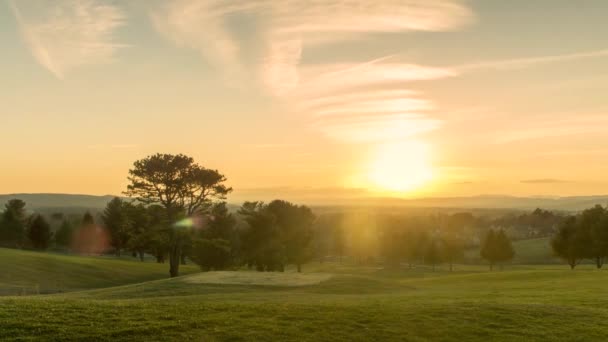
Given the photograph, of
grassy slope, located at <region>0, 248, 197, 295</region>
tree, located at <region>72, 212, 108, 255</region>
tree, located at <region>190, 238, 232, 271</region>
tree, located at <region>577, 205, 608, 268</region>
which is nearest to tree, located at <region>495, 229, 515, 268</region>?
tree, located at <region>577, 205, 608, 268</region>

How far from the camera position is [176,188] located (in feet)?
239

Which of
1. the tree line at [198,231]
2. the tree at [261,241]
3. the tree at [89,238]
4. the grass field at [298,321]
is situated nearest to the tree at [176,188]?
the tree line at [198,231]

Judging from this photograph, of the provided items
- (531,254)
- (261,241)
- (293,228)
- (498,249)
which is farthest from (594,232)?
(261,241)

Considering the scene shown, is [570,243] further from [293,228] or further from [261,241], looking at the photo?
[261,241]

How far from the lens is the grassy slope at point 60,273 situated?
66.6m

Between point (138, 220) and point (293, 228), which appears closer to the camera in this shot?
point (138, 220)

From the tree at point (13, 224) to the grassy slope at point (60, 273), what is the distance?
43.9m

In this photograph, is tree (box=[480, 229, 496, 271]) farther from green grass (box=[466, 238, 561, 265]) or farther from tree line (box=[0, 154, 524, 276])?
green grass (box=[466, 238, 561, 265])

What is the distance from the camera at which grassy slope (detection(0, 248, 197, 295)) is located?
66562 millimetres

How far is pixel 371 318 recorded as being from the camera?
25.9 meters

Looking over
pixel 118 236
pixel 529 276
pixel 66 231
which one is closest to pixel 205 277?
pixel 529 276

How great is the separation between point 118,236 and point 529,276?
94.6 metres

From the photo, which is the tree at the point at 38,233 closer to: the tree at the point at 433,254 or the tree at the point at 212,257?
the tree at the point at 212,257

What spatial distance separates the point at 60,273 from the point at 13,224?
57.6 m
